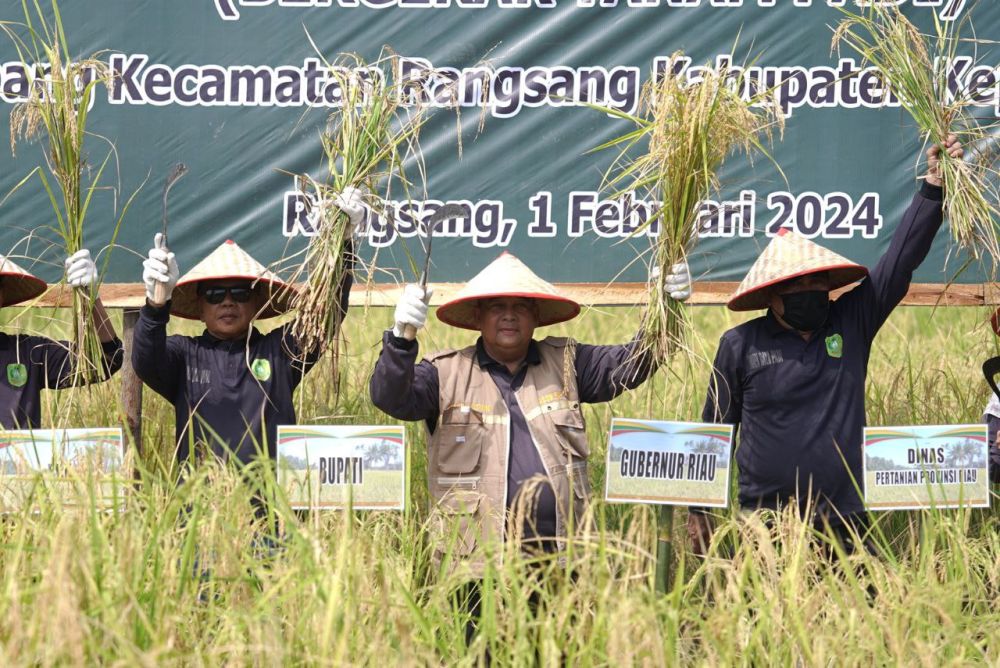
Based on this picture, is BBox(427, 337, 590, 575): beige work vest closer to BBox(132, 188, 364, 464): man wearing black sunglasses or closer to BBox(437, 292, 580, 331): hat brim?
BBox(437, 292, 580, 331): hat brim

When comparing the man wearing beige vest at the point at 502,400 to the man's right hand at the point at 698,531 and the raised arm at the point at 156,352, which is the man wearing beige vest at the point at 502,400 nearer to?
the man's right hand at the point at 698,531

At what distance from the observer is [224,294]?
4.12 metres

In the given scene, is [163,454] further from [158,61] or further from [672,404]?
[672,404]

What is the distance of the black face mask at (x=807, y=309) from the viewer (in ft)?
13.1

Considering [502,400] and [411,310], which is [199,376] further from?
[502,400]

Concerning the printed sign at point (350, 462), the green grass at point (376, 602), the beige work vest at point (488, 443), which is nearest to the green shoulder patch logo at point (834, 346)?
the green grass at point (376, 602)

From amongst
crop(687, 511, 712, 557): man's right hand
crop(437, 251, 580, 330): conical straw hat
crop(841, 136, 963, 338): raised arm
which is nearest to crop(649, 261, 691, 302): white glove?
crop(437, 251, 580, 330): conical straw hat

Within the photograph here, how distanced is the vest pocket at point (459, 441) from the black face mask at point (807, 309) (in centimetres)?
111

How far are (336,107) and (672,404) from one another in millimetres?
2088

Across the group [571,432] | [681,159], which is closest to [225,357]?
[571,432]

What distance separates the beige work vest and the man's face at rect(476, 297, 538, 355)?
94 millimetres

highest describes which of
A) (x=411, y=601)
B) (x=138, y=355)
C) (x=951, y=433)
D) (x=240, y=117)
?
(x=240, y=117)

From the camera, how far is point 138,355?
3.88 m

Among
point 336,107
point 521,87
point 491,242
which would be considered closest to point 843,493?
point 491,242
